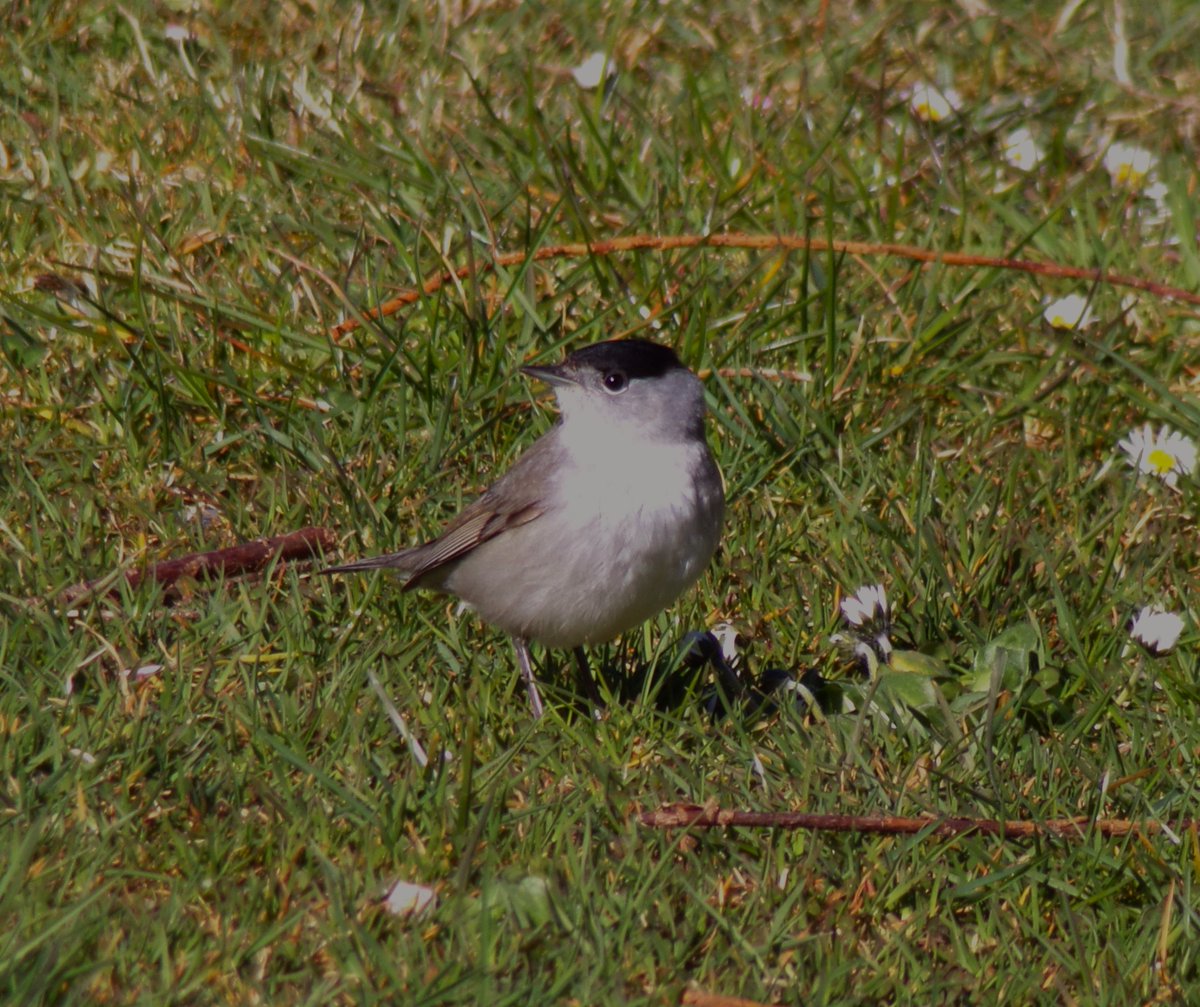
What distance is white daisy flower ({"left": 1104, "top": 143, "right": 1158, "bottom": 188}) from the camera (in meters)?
7.66

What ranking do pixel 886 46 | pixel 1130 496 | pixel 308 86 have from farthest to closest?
pixel 886 46 → pixel 308 86 → pixel 1130 496

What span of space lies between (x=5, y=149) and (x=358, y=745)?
3577 mm

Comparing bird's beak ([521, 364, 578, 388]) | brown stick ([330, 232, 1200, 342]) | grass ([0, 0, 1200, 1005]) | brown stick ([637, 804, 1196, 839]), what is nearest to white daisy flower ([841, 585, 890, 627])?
grass ([0, 0, 1200, 1005])

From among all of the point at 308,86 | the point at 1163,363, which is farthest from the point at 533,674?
the point at 308,86

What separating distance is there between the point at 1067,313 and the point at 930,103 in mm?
1654

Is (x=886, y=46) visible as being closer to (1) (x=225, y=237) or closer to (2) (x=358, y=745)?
(1) (x=225, y=237)

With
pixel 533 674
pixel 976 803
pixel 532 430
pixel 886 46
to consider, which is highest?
pixel 886 46

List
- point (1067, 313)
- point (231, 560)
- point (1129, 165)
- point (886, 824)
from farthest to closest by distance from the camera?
point (1129, 165) → point (1067, 313) → point (231, 560) → point (886, 824)

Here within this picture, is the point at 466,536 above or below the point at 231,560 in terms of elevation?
below

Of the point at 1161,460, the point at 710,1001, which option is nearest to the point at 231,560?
the point at 710,1001

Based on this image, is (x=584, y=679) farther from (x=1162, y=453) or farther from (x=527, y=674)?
(x=1162, y=453)

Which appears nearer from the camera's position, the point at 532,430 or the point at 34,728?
the point at 34,728

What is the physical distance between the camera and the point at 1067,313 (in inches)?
262

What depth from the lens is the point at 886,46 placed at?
825 cm
